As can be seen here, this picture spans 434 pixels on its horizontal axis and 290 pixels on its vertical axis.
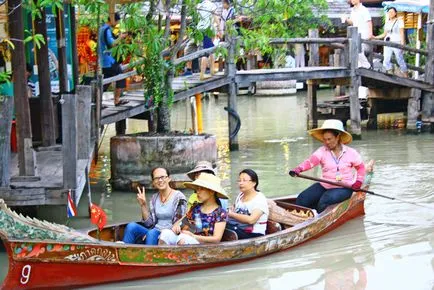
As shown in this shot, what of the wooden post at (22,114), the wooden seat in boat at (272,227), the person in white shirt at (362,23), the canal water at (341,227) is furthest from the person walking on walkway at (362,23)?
the wooden post at (22,114)

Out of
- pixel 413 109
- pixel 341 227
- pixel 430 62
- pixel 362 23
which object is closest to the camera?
pixel 341 227

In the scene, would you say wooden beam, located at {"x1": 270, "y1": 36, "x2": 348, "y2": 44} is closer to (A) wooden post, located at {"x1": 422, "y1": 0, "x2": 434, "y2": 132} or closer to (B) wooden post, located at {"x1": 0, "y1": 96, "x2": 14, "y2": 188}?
(A) wooden post, located at {"x1": 422, "y1": 0, "x2": 434, "y2": 132}

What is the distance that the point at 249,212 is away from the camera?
8758mm

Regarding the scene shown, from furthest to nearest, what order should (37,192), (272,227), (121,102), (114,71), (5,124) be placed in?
(121,102), (114,71), (272,227), (37,192), (5,124)

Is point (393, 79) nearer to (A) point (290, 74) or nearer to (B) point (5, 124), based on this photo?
(A) point (290, 74)

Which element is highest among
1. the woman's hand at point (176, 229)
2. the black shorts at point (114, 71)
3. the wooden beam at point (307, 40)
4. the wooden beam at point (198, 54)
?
the wooden beam at point (307, 40)

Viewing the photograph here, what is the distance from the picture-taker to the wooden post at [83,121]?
9.89 metres

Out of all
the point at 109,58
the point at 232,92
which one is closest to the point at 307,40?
the point at 232,92

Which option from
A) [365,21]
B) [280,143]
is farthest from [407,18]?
[280,143]

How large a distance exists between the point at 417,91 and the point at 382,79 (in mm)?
1112

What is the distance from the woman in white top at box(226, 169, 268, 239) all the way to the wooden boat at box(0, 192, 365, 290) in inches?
6.7

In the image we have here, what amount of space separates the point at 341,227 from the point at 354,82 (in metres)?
7.82

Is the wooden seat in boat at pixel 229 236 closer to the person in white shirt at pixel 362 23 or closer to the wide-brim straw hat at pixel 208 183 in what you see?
the wide-brim straw hat at pixel 208 183

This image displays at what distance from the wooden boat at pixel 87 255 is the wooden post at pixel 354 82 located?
9.27 meters
